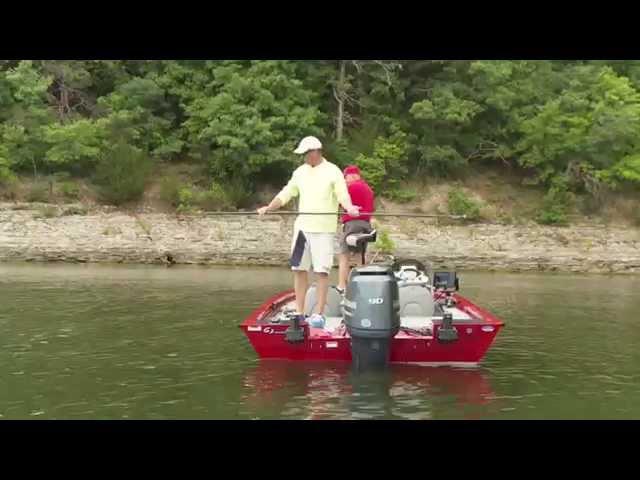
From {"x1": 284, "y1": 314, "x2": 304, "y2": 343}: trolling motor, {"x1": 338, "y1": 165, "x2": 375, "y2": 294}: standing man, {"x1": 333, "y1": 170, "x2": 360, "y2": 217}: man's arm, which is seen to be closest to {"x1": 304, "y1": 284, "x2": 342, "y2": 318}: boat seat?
{"x1": 338, "y1": 165, "x2": 375, "y2": 294}: standing man

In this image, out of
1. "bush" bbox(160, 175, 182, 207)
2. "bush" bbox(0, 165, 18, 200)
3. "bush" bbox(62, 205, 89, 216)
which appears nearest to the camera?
"bush" bbox(62, 205, 89, 216)

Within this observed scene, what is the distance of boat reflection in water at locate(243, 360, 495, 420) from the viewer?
8.16 meters

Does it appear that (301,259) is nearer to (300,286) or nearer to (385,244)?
(300,286)

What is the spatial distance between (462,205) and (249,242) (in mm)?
7517

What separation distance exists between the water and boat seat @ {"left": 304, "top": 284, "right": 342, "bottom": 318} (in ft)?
3.15

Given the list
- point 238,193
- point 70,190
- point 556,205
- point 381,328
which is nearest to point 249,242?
point 238,193

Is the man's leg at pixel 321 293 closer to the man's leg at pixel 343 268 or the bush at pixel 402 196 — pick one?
the man's leg at pixel 343 268

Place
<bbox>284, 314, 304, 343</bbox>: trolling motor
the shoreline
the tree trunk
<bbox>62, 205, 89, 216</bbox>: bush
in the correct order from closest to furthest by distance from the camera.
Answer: <bbox>284, 314, 304, 343</bbox>: trolling motor → the shoreline → <bbox>62, 205, 89, 216</bbox>: bush → the tree trunk

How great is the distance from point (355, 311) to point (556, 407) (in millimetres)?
2122

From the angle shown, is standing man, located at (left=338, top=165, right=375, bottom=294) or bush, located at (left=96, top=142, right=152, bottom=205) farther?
bush, located at (left=96, top=142, right=152, bottom=205)

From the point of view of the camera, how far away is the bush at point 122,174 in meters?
29.0

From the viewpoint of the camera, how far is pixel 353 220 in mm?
11062

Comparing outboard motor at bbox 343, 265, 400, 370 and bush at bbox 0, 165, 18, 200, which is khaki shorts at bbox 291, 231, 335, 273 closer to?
outboard motor at bbox 343, 265, 400, 370
